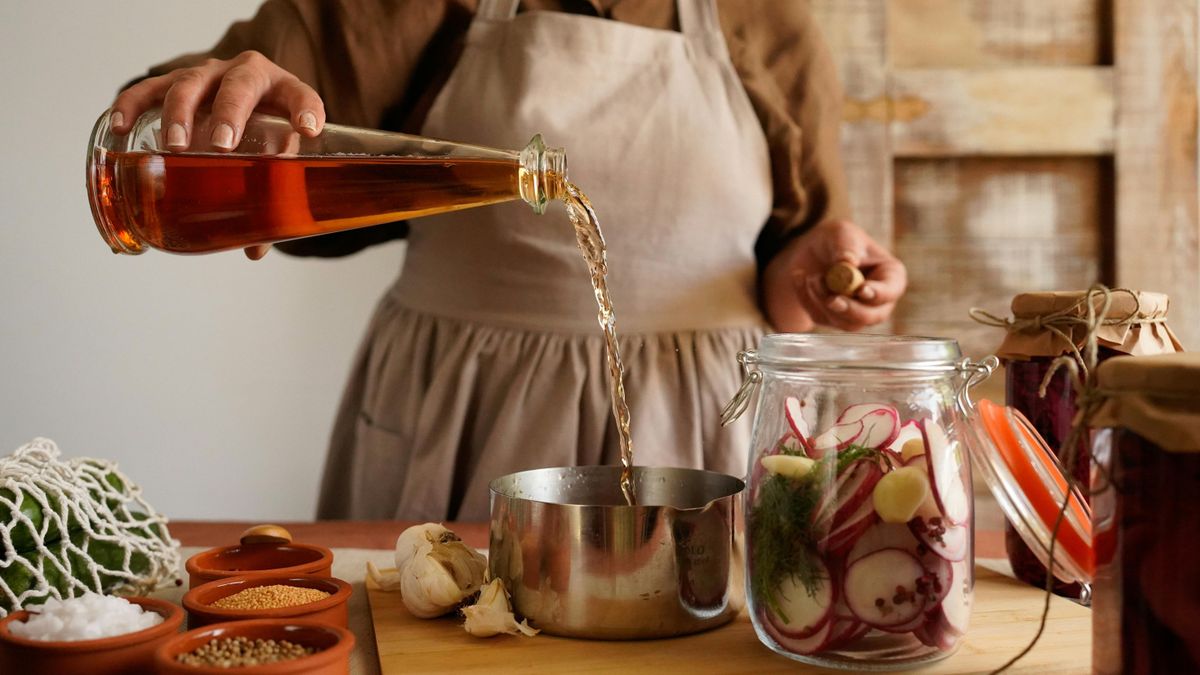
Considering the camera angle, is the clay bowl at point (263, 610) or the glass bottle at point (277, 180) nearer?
the clay bowl at point (263, 610)

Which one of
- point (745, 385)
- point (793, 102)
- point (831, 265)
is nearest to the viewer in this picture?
point (745, 385)

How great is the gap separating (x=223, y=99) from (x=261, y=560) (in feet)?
0.99

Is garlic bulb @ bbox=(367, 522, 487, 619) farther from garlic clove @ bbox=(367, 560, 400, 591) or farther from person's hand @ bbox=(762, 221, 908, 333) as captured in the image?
person's hand @ bbox=(762, 221, 908, 333)

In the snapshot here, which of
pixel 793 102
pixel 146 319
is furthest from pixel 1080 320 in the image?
pixel 146 319

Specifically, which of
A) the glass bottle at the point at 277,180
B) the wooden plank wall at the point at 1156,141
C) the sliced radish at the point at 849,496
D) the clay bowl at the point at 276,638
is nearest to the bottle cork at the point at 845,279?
the glass bottle at the point at 277,180

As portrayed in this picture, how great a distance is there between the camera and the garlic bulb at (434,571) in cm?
69

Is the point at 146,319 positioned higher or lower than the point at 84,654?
higher

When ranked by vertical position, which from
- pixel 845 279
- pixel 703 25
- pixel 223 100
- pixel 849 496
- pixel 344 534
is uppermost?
pixel 703 25

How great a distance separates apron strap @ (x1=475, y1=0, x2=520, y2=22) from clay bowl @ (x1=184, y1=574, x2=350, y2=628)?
75 centimetres

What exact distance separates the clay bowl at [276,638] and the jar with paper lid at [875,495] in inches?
9.0

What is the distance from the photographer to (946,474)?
590 millimetres

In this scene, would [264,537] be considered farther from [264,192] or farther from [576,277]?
[576,277]

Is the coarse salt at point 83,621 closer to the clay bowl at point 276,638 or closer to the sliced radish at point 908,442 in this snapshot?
the clay bowl at point 276,638

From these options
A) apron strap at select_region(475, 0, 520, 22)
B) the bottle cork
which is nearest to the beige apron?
apron strap at select_region(475, 0, 520, 22)
